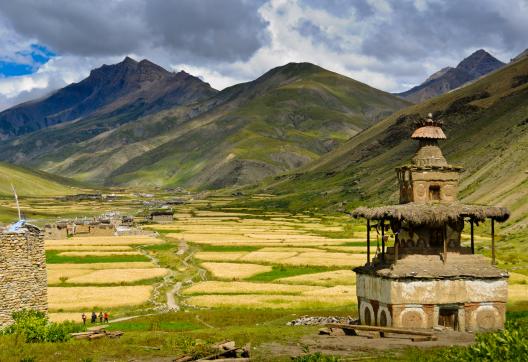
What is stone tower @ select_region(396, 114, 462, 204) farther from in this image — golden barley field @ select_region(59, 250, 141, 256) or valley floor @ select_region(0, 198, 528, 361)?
golden barley field @ select_region(59, 250, 141, 256)

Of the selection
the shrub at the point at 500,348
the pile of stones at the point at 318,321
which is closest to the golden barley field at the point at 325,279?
the pile of stones at the point at 318,321

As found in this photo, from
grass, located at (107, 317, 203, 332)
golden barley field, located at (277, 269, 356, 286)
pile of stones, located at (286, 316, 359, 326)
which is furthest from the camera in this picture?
golden barley field, located at (277, 269, 356, 286)

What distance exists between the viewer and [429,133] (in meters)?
45.7

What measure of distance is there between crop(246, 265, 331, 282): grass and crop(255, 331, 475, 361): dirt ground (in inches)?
1627

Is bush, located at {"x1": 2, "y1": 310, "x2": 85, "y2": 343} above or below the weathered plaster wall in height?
below

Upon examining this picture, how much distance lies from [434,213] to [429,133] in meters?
5.27

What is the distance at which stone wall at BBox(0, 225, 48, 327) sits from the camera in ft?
125

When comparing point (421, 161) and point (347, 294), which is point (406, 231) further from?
point (347, 294)

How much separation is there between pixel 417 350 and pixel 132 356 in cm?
1276

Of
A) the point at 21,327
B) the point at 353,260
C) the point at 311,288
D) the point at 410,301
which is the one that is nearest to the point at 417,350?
the point at 410,301

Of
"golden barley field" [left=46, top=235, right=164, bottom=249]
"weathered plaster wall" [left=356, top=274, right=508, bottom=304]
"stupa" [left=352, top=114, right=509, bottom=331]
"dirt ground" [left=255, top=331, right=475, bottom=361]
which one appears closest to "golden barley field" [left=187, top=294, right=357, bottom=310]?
"stupa" [left=352, top=114, right=509, bottom=331]

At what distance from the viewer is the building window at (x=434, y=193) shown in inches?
1774

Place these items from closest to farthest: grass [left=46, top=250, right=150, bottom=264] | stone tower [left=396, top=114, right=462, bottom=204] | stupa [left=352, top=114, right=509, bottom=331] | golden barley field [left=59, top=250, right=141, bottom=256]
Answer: stupa [left=352, top=114, right=509, bottom=331] < stone tower [left=396, top=114, right=462, bottom=204] < grass [left=46, top=250, right=150, bottom=264] < golden barley field [left=59, top=250, right=141, bottom=256]

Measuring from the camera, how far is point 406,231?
45.2m
